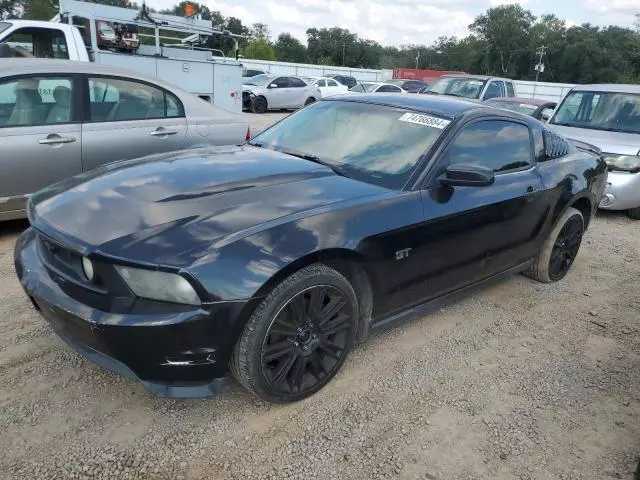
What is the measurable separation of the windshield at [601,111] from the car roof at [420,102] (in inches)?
189

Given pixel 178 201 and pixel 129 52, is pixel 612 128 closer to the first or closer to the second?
pixel 178 201

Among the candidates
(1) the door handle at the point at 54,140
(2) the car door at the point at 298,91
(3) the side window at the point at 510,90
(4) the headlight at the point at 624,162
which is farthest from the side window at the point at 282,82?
(1) the door handle at the point at 54,140

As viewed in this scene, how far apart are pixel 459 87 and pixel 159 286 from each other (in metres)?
11.9

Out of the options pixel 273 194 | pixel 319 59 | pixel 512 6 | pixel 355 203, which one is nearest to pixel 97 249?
pixel 273 194

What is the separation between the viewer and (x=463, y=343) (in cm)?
352

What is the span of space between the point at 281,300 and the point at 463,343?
1.64 meters

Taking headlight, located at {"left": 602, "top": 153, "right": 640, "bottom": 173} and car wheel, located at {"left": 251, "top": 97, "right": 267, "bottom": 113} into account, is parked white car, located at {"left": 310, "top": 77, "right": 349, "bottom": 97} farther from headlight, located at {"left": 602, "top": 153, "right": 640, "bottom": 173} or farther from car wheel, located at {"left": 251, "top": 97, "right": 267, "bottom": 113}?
headlight, located at {"left": 602, "top": 153, "right": 640, "bottom": 173}

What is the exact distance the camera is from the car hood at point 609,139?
6.72 meters

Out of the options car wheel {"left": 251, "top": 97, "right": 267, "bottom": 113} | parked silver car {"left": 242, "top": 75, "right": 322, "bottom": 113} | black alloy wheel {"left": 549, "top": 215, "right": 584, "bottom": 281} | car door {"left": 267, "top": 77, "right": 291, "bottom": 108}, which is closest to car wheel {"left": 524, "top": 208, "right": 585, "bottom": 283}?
black alloy wheel {"left": 549, "top": 215, "right": 584, "bottom": 281}

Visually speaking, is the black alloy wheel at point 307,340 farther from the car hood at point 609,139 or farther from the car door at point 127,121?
the car hood at point 609,139

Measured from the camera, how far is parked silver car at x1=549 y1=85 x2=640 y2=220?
21.9 ft

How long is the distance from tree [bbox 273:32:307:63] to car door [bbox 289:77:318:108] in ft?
193

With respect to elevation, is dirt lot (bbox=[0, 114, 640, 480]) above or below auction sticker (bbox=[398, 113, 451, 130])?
below

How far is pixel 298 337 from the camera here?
2.61 metres
